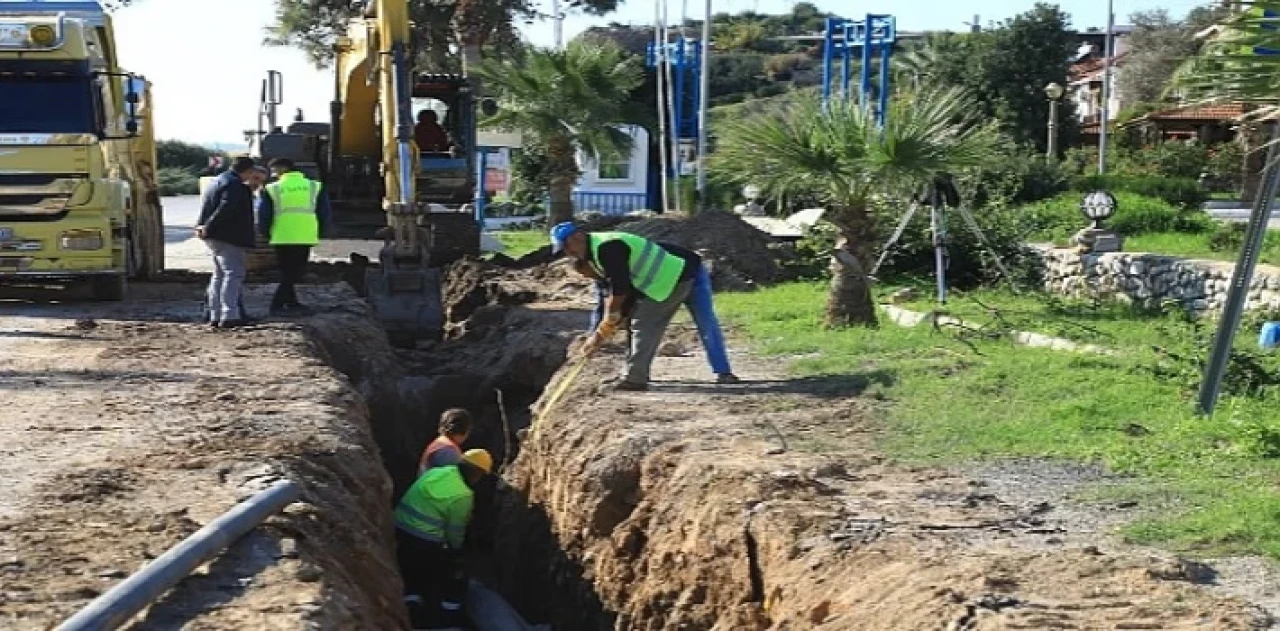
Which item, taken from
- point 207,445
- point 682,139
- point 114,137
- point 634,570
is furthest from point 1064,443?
point 682,139

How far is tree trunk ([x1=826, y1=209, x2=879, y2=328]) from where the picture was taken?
50.3ft

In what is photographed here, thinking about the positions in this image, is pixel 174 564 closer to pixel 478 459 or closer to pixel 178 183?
pixel 478 459

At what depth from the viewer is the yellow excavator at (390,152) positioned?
726 inches

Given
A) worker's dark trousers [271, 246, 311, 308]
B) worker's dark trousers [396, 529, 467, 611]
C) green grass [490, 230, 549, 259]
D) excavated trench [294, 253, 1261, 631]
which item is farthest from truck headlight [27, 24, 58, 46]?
green grass [490, 230, 549, 259]

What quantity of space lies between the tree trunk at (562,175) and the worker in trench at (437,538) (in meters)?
19.3

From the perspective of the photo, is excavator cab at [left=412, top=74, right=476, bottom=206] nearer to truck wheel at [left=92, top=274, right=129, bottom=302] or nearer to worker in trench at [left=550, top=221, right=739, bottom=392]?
truck wheel at [left=92, top=274, right=129, bottom=302]

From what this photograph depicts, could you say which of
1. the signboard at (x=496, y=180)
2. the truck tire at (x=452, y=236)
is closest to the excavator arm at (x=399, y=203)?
the truck tire at (x=452, y=236)

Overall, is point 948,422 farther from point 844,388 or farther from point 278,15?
point 278,15

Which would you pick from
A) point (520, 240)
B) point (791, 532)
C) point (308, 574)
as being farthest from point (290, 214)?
point (520, 240)

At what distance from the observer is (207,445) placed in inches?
399

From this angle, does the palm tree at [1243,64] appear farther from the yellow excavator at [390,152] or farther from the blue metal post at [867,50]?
the blue metal post at [867,50]

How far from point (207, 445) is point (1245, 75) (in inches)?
256

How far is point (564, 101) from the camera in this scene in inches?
1179

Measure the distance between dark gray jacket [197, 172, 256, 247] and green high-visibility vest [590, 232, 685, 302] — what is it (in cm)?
457
